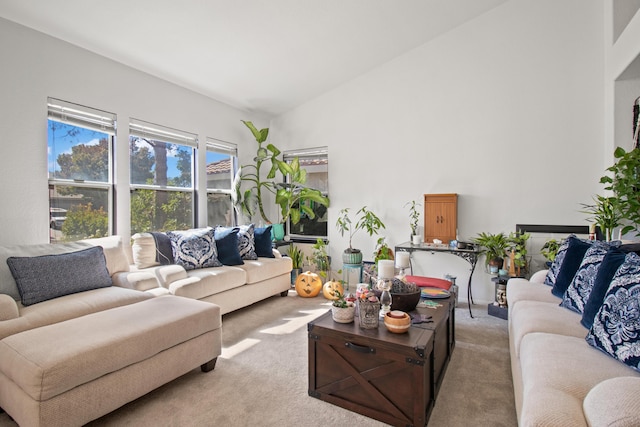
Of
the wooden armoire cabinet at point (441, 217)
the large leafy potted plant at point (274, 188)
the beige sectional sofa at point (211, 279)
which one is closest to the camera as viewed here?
the beige sectional sofa at point (211, 279)

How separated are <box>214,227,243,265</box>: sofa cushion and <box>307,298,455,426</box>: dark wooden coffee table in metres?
1.96

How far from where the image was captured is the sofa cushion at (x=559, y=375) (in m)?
1.12

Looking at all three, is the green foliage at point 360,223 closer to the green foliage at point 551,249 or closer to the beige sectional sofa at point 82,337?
the green foliage at point 551,249

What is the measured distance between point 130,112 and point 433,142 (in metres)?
3.57

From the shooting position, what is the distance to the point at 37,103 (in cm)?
294

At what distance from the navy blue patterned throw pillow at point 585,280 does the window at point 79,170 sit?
4.07 meters

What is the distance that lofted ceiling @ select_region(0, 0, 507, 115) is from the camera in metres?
2.86

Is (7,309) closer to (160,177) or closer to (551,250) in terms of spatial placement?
(160,177)

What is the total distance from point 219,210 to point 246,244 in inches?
37.3

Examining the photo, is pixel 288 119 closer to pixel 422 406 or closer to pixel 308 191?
pixel 308 191

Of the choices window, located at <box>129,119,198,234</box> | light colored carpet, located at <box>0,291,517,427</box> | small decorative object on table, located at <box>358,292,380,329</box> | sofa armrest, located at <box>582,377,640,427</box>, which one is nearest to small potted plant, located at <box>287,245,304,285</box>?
window, located at <box>129,119,198,234</box>

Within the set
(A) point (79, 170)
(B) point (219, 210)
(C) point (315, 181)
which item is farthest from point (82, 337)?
(C) point (315, 181)

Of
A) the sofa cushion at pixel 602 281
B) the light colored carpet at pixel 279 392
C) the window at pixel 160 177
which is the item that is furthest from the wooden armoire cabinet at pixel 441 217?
the window at pixel 160 177

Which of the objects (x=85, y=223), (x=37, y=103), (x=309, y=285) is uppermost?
(x=37, y=103)
